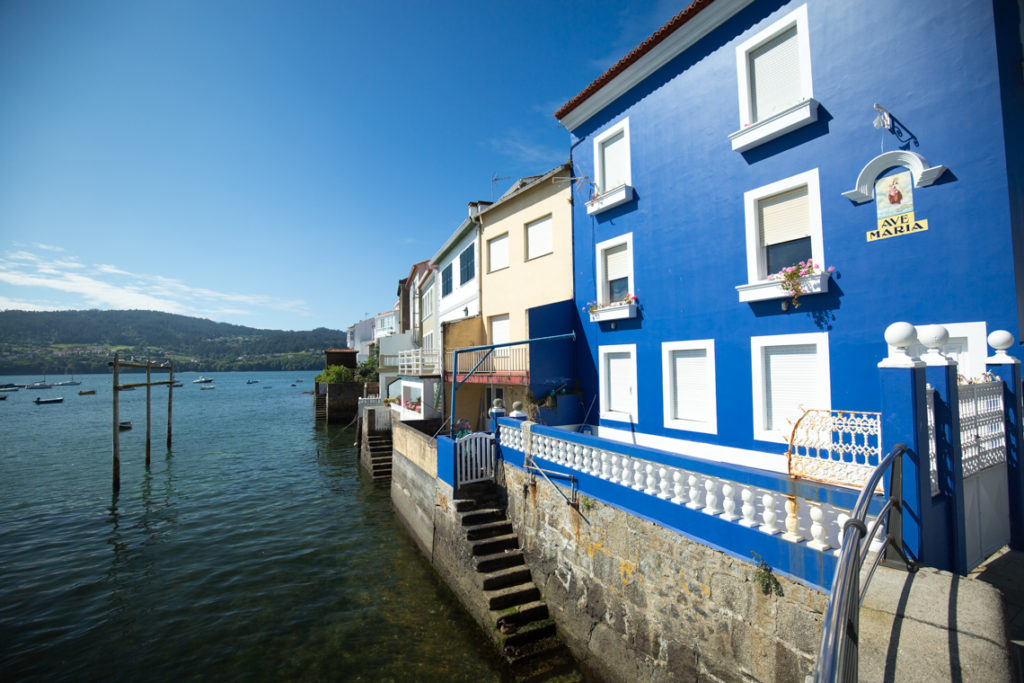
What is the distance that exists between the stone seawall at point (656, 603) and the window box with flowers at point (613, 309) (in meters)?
4.66

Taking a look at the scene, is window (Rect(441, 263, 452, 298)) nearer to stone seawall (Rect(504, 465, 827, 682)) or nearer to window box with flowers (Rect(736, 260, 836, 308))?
stone seawall (Rect(504, 465, 827, 682))

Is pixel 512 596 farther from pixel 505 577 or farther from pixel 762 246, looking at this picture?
pixel 762 246

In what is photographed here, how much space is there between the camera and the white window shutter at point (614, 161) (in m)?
12.0

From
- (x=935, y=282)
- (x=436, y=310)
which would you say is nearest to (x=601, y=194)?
(x=935, y=282)

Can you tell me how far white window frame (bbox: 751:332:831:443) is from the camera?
26.2ft

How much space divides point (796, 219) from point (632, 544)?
6.59 meters

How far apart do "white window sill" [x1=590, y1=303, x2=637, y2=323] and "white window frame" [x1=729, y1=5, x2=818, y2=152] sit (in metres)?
4.07

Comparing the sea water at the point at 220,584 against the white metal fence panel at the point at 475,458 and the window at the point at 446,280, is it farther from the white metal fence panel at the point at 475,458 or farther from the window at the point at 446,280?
the window at the point at 446,280

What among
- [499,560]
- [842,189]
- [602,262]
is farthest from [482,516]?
[842,189]

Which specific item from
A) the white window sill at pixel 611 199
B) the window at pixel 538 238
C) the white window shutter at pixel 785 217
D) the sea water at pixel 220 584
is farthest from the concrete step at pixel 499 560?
the window at pixel 538 238

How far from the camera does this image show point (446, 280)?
24875 mm

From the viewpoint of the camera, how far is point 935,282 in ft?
22.4

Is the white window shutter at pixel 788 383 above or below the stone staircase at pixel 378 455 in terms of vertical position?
above

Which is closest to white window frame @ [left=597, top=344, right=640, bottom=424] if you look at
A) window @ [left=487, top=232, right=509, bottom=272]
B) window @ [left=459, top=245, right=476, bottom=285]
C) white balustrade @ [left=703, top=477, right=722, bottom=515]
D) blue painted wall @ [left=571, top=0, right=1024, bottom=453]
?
blue painted wall @ [left=571, top=0, right=1024, bottom=453]
